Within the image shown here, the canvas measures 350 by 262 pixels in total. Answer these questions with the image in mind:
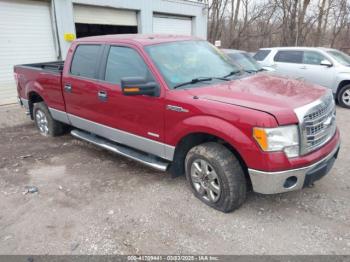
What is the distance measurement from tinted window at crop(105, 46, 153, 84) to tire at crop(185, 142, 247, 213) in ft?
3.63

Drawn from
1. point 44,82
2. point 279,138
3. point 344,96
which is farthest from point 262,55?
point 279,138

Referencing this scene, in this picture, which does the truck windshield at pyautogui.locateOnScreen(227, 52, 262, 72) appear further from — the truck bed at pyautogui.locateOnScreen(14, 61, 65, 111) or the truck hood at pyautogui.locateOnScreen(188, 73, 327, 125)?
the truck bed at pyautogui.locateOnScreen(14, 61, 65, 111)

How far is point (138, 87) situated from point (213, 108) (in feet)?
2.91

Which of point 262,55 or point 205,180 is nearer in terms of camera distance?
point 205,180

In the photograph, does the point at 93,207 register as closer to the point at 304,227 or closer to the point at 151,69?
the point at 151,69

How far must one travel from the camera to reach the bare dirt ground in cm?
284

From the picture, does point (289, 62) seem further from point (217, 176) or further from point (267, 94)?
point (217, 176)

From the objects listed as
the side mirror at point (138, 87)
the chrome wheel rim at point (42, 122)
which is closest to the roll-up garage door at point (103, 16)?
the chrome wheel rim at point (42, 122)

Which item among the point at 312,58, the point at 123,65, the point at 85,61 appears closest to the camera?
the point at 123,65

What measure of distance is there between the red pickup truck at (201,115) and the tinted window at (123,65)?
0.04ft

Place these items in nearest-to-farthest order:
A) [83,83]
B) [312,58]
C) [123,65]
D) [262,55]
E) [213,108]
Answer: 1. [213,108]
2. [123,65]
3. [83,83]
4. [312,58]
5. [262,55]

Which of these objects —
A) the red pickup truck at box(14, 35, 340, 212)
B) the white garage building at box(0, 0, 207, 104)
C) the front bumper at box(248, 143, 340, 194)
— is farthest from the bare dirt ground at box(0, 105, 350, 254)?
the white garage building at box(0, 0, 207, 104)

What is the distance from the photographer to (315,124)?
2904 mm

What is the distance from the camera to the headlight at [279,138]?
270 cm
